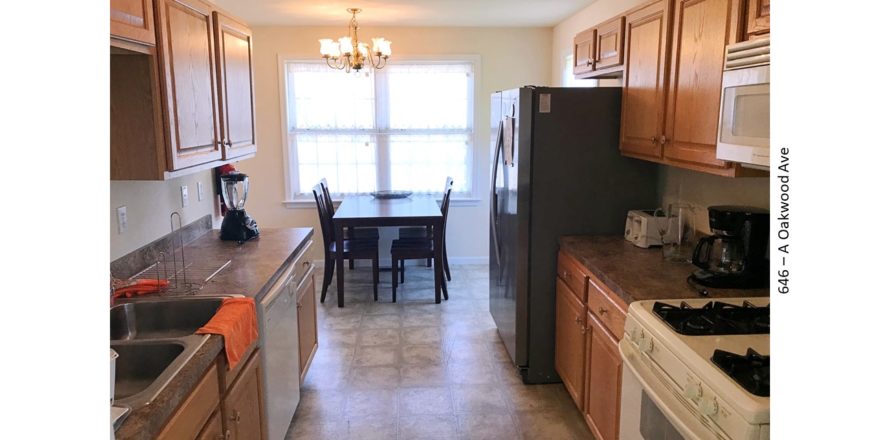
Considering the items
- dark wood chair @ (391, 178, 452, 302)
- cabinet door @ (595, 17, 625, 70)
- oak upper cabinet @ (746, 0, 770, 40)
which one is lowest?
dark wood chair @ (391, 178, 452, 302)

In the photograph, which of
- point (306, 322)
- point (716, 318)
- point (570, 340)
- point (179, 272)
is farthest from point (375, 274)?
point (716, 318)

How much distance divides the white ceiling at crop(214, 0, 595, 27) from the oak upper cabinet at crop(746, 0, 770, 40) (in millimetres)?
2543

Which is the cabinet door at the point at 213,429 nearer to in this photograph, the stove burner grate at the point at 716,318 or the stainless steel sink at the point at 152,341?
the stainless steel sink at the point at 152,341

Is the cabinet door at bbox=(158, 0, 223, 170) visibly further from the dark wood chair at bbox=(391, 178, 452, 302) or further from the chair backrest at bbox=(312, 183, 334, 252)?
the dark wood chair at bbox=(391, 178, 452, 302)

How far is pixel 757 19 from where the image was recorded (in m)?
1.73

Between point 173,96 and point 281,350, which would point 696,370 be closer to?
point 281,350

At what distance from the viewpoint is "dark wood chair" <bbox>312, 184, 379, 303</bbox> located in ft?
14.9

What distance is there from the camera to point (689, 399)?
151cm

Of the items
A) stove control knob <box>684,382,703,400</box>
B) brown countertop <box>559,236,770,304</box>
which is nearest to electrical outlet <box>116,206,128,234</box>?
brown countertop <box>559,236,770,304</box>

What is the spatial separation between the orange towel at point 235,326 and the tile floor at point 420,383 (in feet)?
3.19

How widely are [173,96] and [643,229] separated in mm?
2191

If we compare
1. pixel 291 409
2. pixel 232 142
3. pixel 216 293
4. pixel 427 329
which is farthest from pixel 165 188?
pixel 427 329
